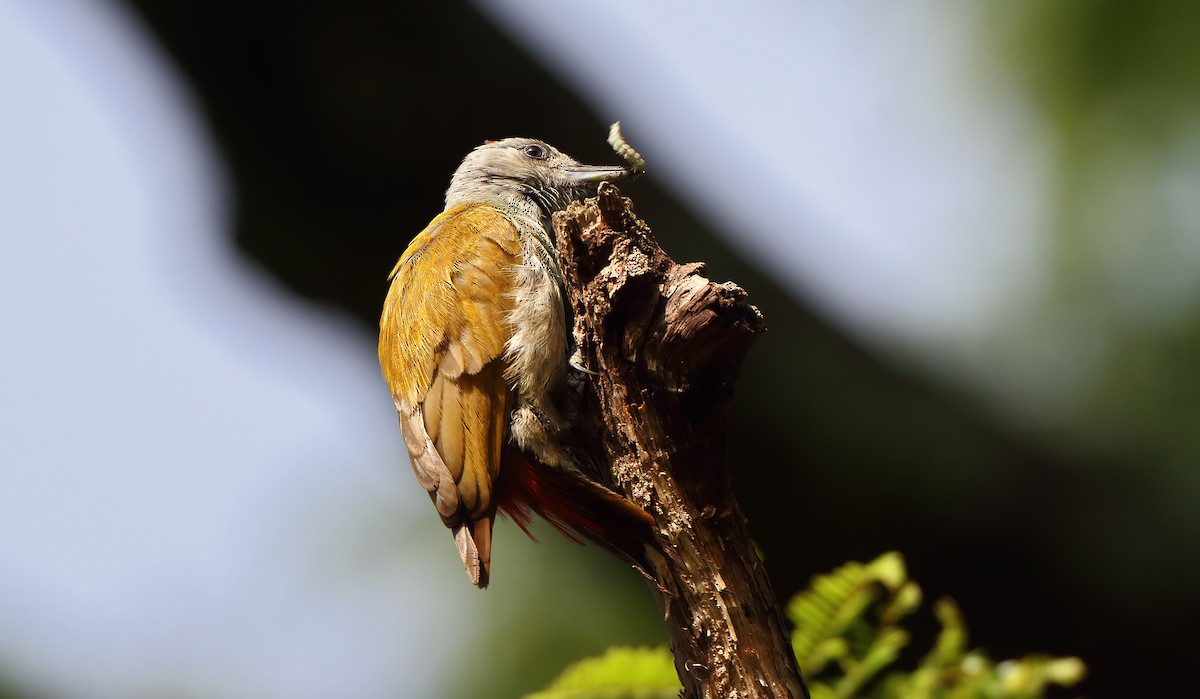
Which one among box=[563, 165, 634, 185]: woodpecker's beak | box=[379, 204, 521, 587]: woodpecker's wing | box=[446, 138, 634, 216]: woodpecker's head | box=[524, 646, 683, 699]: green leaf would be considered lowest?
box=[524, 646, 683, 699]: green leaf

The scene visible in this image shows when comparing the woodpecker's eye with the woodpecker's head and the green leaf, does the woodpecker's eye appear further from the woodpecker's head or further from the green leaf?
the green leaf

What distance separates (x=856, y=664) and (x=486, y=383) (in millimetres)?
1317

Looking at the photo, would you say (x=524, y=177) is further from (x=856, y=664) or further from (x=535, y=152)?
(x=856, y=664)

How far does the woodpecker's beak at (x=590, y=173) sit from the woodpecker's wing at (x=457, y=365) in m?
0.65

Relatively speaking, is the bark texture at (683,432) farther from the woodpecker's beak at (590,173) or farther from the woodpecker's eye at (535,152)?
the woodpecker's eye at (535,152)

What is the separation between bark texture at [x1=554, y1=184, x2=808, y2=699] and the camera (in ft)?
7.30

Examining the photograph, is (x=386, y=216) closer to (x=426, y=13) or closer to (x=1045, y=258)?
(x=426, y=13)

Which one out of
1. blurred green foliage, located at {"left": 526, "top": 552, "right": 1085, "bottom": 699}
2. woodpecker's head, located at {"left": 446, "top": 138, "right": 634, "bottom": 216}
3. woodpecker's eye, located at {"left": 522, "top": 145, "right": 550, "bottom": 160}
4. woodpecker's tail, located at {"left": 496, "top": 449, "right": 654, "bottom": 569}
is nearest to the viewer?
woodpecker's tail, located at {"left": 496, "top": 449, "right": 654, "bottom": 569}

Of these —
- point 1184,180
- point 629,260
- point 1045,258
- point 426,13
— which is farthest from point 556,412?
point 1184,180

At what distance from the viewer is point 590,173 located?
162 inches

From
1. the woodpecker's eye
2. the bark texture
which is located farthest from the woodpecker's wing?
the woodpecker's eye

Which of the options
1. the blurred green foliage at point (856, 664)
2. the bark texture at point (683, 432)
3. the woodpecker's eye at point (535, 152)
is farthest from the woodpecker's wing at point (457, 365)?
the woodpecker's eye at point (535, 152)

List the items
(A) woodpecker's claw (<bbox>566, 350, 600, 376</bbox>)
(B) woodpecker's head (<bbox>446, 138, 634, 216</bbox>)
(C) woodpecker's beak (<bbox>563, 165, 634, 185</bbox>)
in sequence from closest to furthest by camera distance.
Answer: (A) woodpecker's claw (<bbox>566, 350, 600, 376</bbox>) < (C) woodpecker's beak (<bbox>563, 165, 634, 185</bbox>) < (B) woodpecker's head (<bbox>446, 138, 634, 216</bbox>)

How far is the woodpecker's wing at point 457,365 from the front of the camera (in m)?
2.69
